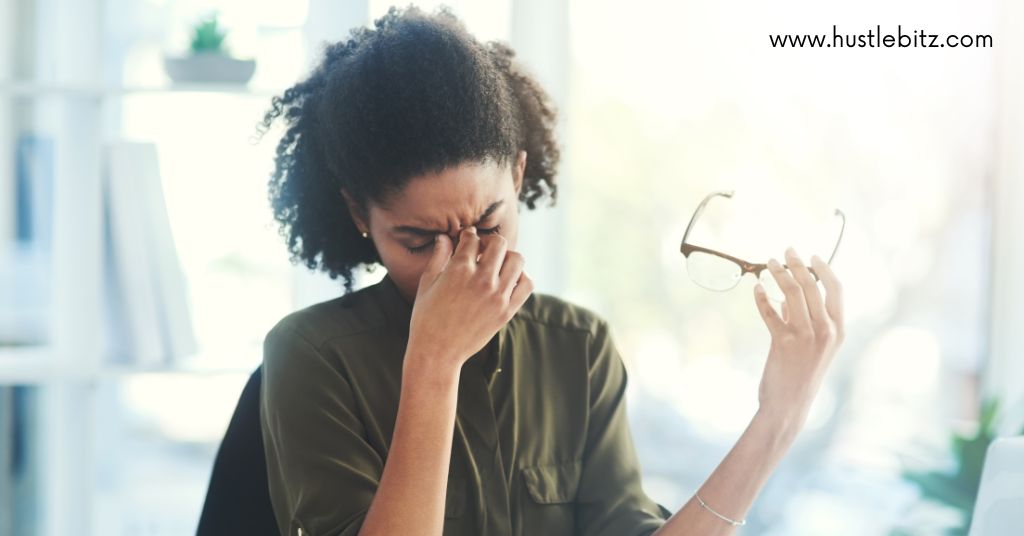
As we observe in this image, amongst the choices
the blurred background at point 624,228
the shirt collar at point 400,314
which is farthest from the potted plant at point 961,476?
the shirt collar at point 400,314

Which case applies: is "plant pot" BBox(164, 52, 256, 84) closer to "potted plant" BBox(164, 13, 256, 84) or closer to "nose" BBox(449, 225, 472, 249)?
Answer: "potted plant" BBox(164, 13, 256, 84)

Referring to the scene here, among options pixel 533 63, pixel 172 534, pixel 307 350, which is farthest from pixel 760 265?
pixel 172 534

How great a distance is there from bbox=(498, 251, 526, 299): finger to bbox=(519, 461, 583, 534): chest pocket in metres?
0.27

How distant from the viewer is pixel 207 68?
1.74 meters

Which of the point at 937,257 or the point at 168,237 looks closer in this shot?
the point at 168,237

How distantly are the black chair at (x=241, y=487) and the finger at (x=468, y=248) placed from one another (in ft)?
1.17

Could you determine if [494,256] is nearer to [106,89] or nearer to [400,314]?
[400,314]

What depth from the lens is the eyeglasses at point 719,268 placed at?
121 centimetres

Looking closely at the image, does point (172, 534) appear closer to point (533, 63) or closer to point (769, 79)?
point (533, 63)

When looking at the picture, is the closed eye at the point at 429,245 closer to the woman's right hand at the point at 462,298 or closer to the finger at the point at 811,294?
the woman's right hand at the point at 462,298

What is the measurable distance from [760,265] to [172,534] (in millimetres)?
1442

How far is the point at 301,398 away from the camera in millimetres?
1151

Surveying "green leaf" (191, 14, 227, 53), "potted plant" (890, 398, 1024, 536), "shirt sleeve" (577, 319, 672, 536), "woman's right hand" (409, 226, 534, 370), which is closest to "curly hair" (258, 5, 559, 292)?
"woman's right hand" (409, 226, 534, 370)

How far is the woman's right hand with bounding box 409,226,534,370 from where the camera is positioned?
110cm
